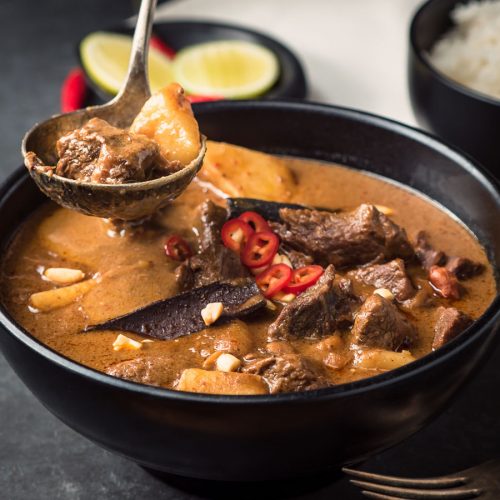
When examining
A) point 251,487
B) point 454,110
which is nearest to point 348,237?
point 251,487

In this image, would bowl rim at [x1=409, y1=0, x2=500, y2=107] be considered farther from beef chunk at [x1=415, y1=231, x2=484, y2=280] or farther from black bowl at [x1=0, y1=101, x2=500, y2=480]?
black bowl at [x1=0, y1=101, x2=500, y2=480]

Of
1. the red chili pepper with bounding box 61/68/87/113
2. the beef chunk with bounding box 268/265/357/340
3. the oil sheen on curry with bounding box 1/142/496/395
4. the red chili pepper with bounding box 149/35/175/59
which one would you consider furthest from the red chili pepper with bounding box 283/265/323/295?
the red chili pepper with bounding box 149/35/175/59

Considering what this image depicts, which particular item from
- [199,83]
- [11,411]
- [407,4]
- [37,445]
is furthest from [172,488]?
[407,4]

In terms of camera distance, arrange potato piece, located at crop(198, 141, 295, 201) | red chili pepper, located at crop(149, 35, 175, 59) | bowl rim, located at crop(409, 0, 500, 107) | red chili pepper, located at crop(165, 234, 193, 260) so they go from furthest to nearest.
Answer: red chili pepper, located at crop(149, 35, 175, 59), bowl rim, located at crop(409, 0, 500, 107), potato piece, located at crop(198, 141, 295, 201), red chili pepper, located at crop(165, 234, 193, 260)

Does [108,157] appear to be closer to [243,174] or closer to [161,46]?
[243,174]

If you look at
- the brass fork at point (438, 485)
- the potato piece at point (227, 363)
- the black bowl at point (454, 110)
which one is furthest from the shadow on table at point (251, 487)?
the black bowl at point (454, 110)

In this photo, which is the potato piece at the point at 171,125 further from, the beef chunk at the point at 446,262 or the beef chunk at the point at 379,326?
the beef chunk at the point at 446,262
